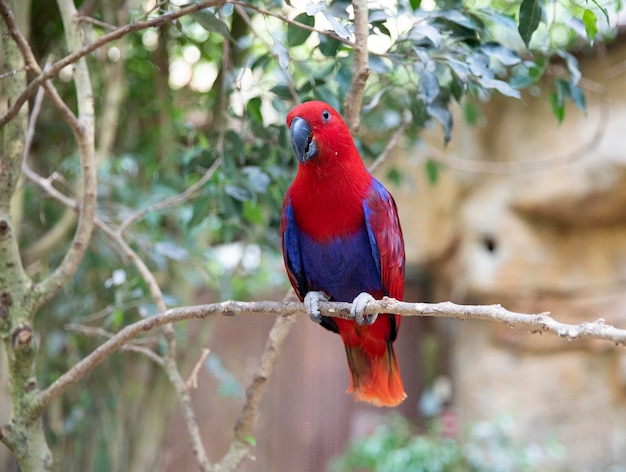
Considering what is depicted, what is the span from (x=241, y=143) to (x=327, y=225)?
21.1 inches

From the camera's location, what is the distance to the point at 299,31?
1961mm

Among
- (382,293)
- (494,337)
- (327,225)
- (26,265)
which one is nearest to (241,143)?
(327,225)

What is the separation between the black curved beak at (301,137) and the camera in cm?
188

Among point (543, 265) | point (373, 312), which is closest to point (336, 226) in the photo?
point (373, 312)

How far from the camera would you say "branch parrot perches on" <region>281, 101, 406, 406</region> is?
1907 millimetres

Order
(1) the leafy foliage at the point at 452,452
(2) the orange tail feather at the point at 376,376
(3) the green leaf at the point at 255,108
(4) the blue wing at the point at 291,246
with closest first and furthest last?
(4) the blue wing at the point at 291,246, (2) the orange tail feather at the point at 376,376, (3) the green leaf at the point at 255,108, (1) the leafy foliage at the point at 452,452

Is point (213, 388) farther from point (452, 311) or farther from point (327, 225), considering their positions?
point (452, 311)

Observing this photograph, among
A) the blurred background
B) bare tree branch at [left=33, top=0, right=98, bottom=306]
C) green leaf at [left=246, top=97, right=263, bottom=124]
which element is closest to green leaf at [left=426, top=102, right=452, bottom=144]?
the blurred background

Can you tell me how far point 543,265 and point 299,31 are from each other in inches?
139

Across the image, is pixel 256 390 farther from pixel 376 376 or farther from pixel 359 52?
pixel 359 52

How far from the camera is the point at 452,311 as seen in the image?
51.3 inches

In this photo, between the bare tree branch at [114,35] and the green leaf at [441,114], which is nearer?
the bare tree branch at [114,35]

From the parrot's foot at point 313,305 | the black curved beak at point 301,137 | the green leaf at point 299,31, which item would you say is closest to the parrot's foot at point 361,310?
the parrot's foot at point 313,305

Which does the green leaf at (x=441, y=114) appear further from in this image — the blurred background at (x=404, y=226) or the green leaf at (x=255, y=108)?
the green leaf at (x=255, y=108)
